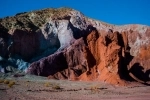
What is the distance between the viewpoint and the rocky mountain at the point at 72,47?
193 feet

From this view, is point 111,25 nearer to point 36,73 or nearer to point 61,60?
point 61,60

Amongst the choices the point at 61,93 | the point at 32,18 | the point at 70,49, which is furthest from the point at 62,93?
the point at 32,18

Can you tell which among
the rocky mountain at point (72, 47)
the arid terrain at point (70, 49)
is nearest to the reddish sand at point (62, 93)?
the arid terrain at point (70, 49)

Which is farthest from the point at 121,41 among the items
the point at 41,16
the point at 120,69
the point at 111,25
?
the point at 41,16

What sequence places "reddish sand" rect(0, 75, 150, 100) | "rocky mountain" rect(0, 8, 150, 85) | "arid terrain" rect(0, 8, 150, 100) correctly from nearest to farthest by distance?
"reddish sand" rect(0, 75, 150, 100) → "arid terrain" rect(0, 8, 150, 100) → "rocky mountain" rect(0, 8, 150, 85)

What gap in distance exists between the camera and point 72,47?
72.2 meters

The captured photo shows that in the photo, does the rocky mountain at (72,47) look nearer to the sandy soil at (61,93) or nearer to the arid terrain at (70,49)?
the arid terrain at (70,49)

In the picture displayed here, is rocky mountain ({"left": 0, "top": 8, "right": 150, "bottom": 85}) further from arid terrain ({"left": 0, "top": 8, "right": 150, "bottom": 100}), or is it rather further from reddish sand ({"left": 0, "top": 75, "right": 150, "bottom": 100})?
reddish sand ({"left": 0, "top": 75, "right": 150, "bottom": 100})

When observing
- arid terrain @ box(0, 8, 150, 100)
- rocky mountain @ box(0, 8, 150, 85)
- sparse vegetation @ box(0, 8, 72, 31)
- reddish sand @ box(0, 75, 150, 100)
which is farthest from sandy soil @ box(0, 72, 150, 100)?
sparse vegetation @ box(0, 8, 72, 31)

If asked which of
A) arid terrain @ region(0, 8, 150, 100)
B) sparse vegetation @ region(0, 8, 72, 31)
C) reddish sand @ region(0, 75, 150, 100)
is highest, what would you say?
sparse vegetation @ region(0, 8, 72, 31)

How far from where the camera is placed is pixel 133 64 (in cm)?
6675

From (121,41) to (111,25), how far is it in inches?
452

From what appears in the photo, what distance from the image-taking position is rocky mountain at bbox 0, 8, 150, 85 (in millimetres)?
58906

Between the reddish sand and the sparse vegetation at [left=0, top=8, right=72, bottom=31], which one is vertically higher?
the sparse vegetation at [left=0, top=8, right=72, bottom=31]
